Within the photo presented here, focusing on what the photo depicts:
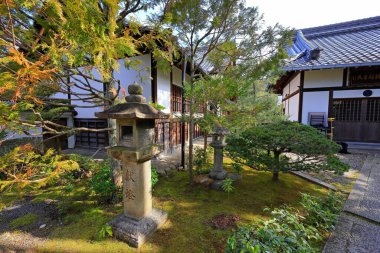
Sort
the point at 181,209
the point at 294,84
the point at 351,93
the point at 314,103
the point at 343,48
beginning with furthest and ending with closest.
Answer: the point at 294,84 < the point at 343,48 < the point at 314,103 < the point at 351,93 < the point at 181,209

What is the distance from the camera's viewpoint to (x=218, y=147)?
188 inches

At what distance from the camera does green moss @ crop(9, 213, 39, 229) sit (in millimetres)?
3528

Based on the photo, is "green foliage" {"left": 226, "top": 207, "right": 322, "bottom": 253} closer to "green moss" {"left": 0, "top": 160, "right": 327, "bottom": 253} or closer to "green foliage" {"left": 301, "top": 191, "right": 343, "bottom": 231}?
"green moss" {"left": 0, "top": 160, "right": 327, "bottom": 253}

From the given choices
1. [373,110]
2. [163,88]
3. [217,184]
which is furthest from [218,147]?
[373,110]

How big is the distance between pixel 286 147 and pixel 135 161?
3.36m

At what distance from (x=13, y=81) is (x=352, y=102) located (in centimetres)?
1300

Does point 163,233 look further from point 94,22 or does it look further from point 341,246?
point 94,22

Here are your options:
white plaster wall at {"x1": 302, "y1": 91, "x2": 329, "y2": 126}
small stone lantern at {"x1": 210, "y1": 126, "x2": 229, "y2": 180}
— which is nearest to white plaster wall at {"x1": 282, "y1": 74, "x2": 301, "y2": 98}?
white plaster wall at {"x1": 302, "y1": 91, "x2": 329, "y2": 126}

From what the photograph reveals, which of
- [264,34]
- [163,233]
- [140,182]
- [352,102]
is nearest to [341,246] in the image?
[163,233]

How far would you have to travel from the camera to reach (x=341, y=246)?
2.64 meters

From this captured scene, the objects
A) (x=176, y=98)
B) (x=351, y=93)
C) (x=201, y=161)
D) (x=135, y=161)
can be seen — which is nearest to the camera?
(x=135, y=161)

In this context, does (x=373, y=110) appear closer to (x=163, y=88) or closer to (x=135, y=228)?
(x=163, y=88)

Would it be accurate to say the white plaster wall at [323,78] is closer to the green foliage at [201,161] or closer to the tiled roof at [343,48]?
the tiled roof at [343,48]

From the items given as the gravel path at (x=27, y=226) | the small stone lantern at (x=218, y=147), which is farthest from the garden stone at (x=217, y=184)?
the gravel path at (x=27, y=226)
